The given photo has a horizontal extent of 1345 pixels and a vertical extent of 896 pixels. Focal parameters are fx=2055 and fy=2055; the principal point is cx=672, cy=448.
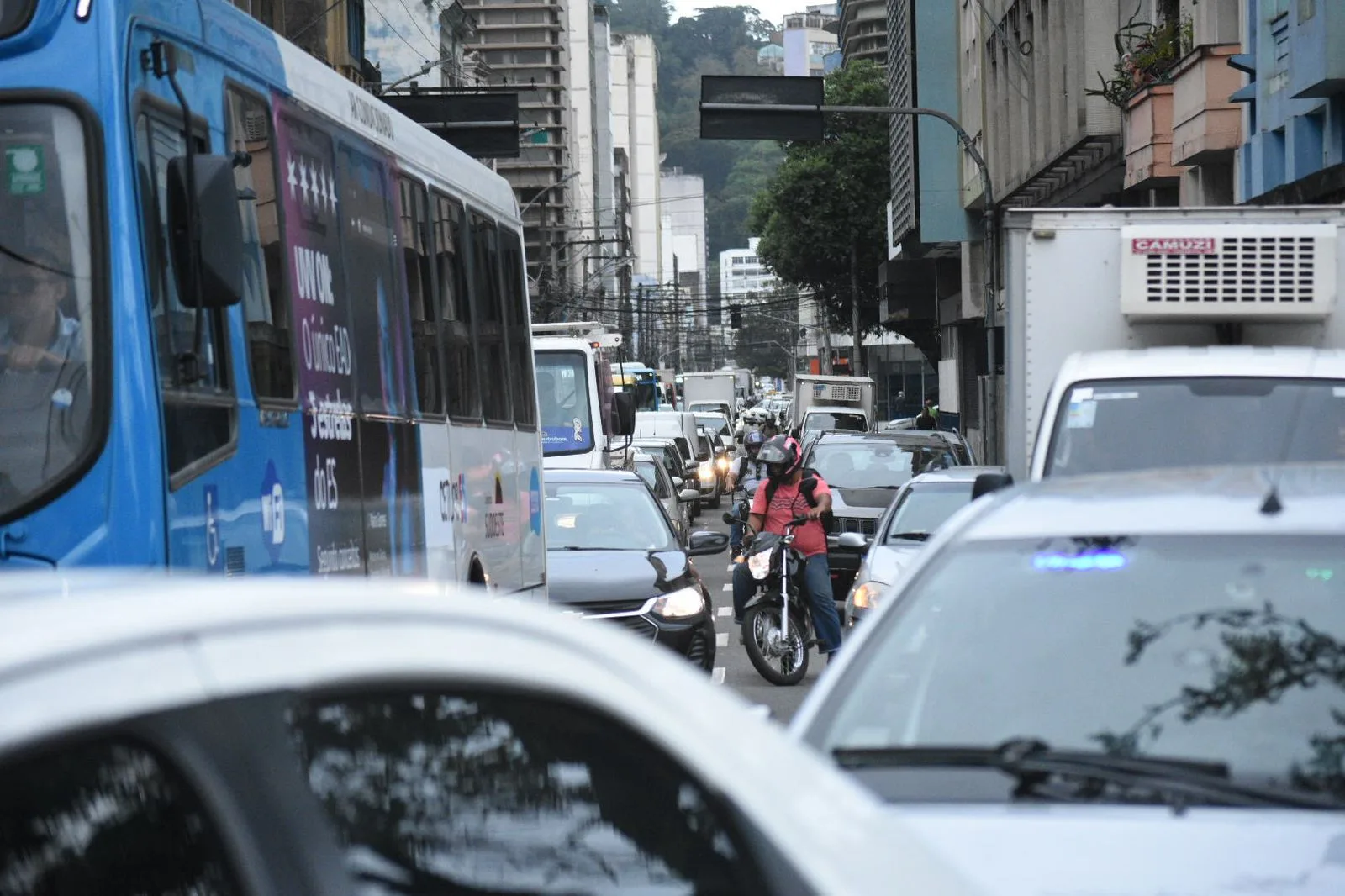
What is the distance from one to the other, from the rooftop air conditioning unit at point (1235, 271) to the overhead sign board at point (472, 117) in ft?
52.1

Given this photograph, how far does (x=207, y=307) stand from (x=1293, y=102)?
52.0ft

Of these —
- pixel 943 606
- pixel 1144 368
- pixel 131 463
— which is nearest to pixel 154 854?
pixel 943 606

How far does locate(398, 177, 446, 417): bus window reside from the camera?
10.1 meters

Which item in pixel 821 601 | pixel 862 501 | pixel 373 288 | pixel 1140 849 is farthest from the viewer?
pixel 862 501

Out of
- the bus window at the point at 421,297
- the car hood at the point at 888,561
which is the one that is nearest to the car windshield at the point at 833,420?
the car hood at the point at 888,561

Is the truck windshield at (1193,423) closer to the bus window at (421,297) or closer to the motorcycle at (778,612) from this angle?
the bus window at (421,297)

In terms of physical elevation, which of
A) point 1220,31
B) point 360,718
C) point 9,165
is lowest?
point 360,718

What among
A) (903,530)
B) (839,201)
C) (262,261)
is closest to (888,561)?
(903,530)

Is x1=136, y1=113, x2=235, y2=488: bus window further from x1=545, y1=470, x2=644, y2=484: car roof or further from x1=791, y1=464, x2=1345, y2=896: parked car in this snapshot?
x1=545, y1=470, x2=644, y2=484: car roof

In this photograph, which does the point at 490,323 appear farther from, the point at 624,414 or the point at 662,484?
the point at 662,484

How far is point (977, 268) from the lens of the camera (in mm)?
46656

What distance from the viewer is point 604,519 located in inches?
582

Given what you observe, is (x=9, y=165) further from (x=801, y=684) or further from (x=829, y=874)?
(x=801, y=684)

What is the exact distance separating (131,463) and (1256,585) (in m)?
3.40
